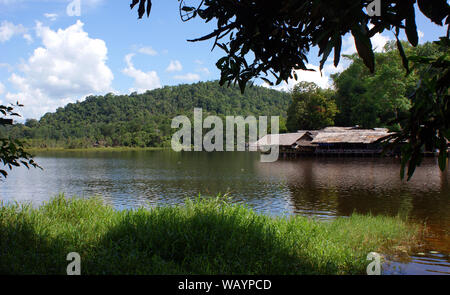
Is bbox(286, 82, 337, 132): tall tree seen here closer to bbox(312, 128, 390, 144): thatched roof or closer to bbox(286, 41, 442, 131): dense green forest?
bbox(286, 41, 442, 131): dense green forest

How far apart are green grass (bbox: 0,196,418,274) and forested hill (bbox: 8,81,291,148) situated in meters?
99.3

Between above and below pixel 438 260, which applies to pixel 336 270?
above

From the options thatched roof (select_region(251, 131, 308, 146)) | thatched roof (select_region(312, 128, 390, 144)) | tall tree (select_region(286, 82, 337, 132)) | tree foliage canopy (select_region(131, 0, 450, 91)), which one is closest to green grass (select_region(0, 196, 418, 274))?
tree foliage canopy (select_region(131, 0, 450, 91))

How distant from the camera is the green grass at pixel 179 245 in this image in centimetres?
468

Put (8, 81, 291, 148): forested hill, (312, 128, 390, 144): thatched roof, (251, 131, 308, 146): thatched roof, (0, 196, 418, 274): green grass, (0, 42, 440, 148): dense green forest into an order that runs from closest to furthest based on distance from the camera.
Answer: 1. (0, 196, 418, 274): green grass
2. (312, 128, 390, 144): thatched roof
3. (0, 42, 440, 148): dense green forest
4. (251, 131, 308, 146): thatched roof
5. (8, 81, 291, 148): forested hill

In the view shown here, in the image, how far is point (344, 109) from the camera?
58125 millimetres

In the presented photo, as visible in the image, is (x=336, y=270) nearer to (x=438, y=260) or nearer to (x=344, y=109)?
(x=438, y=260)

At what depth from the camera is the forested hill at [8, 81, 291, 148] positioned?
Answer: 104750mm

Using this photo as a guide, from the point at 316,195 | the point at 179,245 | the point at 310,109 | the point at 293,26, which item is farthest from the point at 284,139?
the point at 293,26

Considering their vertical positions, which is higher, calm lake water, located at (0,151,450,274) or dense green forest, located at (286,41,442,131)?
dense green forest, located at (286,41,442,131)

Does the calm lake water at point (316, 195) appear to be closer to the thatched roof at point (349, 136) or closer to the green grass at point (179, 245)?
the green grass at point (179, 245)

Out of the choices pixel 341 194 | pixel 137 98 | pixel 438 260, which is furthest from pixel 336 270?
pixel 137 98

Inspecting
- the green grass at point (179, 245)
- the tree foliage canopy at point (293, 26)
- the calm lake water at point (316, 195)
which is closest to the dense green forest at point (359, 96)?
the calm lake water at point (316, 195)
